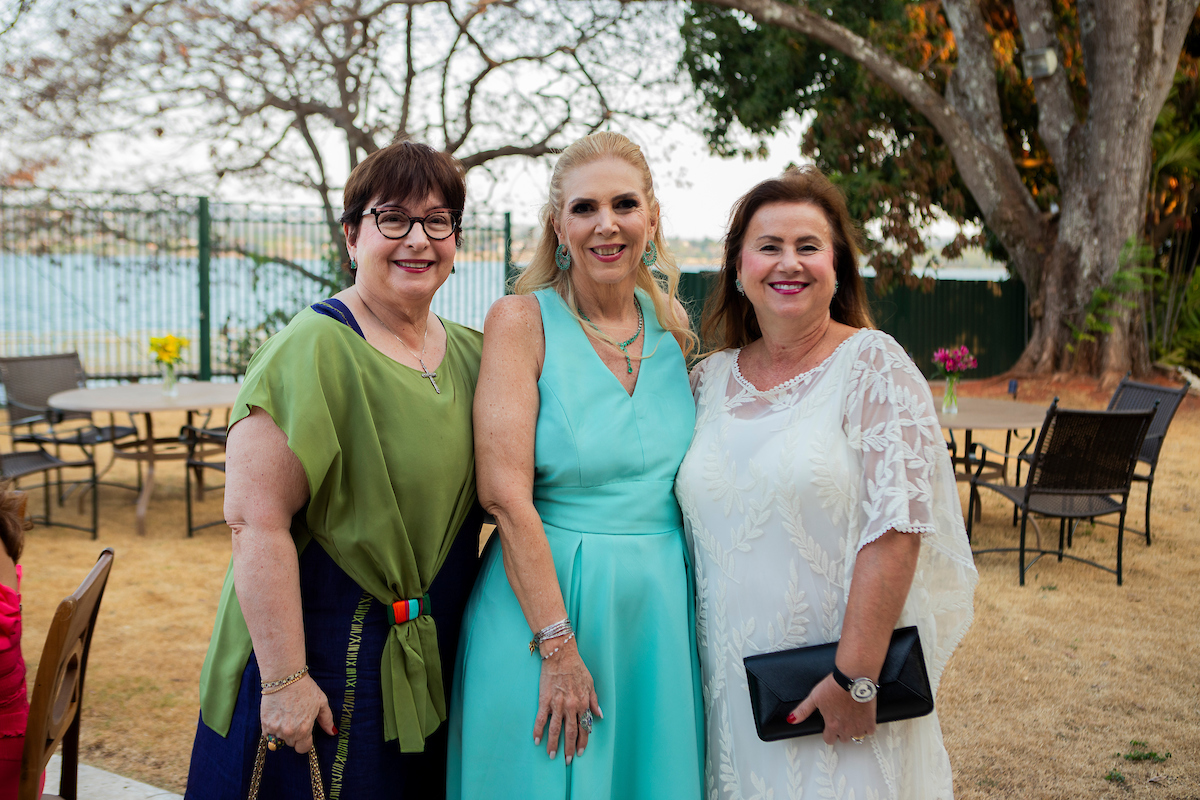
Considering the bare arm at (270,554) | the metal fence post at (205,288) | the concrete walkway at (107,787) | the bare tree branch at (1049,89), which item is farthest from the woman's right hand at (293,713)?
the bare tree branch at (1049,89)

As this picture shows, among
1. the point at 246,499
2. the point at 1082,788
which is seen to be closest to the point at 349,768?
the point at 246,499

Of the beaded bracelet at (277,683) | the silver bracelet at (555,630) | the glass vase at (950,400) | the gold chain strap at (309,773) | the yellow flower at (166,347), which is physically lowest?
the gold chain strap at (309,773)

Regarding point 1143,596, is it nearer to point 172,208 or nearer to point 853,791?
point 853,791

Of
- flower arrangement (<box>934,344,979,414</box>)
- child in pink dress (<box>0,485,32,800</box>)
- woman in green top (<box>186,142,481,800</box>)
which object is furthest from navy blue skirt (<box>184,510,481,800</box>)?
flower arrangement (<box>934,344,979,414</box>)

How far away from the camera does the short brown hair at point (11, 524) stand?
2.04m

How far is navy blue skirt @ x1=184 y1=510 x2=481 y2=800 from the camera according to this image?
1.70 meters

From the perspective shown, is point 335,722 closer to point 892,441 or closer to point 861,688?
point 861,688

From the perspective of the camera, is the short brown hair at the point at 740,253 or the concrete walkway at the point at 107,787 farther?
the concrete walkway at the point at 107,787

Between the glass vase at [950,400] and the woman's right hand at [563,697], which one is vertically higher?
the glass vase at [950,400]

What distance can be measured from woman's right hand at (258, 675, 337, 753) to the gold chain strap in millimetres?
28

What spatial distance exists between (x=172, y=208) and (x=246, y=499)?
1052 cm

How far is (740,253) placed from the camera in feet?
6.61

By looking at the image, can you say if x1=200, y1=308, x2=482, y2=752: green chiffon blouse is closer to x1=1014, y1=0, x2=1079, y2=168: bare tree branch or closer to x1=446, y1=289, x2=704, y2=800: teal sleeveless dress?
x1=446, y1=289, x2=704, y2=800: teal sleeveless dress

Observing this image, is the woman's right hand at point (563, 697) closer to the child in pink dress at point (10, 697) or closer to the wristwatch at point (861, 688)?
the wristwatch at point (861, 688)
